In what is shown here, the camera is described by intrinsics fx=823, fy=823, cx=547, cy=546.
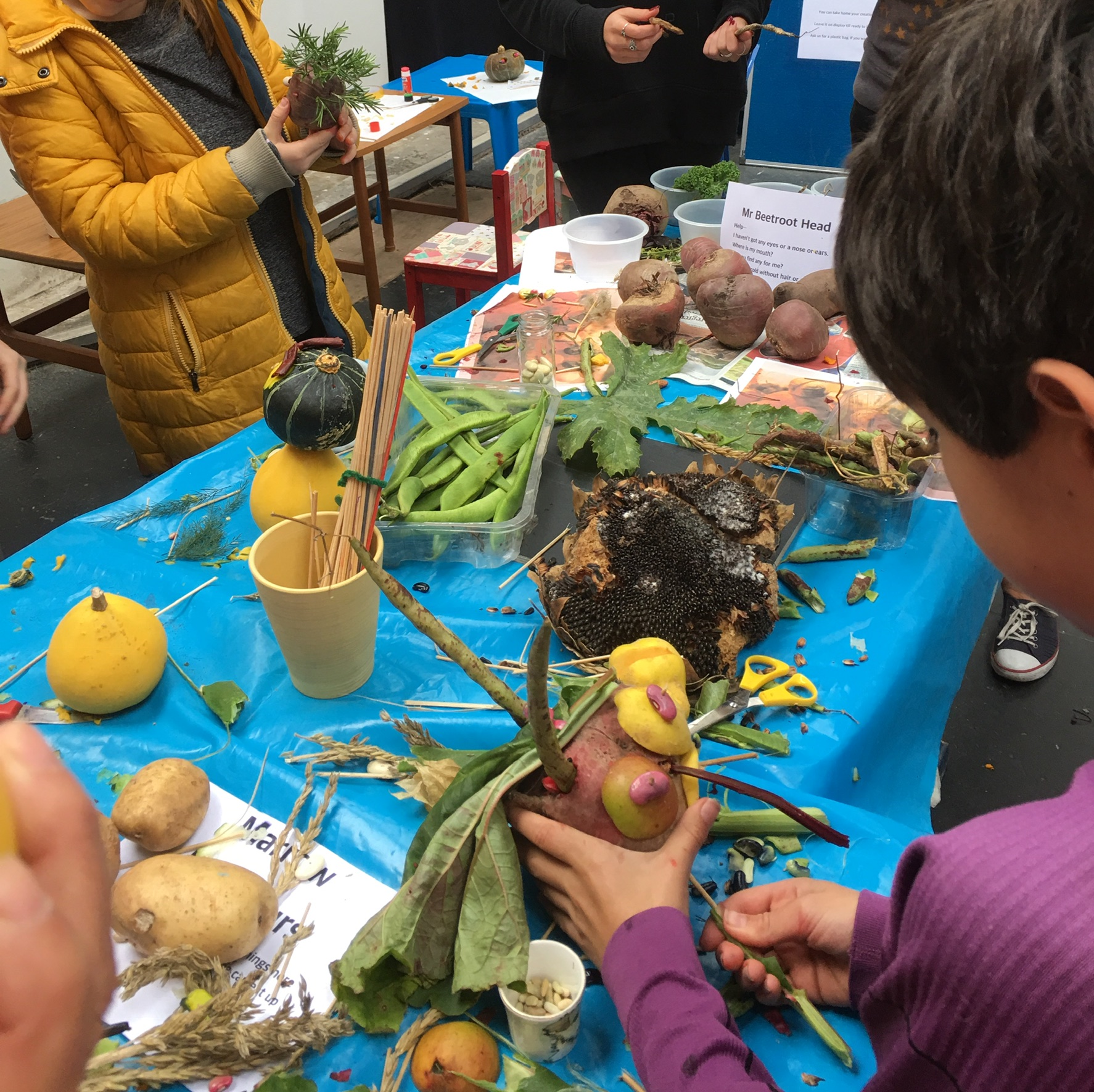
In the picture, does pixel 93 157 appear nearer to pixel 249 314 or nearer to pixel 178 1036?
pixel 249 314

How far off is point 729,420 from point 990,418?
1.27 metres

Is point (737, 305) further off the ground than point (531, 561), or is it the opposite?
point (737, 305)

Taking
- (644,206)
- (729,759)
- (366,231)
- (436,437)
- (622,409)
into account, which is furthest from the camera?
(366,231)

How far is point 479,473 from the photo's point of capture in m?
1.59

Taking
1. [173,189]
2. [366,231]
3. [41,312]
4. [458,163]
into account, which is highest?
[173,189]

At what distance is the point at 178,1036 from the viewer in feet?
2.67

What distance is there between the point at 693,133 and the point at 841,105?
7.82 ft

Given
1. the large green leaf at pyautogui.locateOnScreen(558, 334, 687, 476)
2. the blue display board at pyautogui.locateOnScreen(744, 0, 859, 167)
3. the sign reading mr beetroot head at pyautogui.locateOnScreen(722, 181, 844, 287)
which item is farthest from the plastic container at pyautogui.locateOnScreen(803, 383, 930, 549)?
the blue display board at pyautogui.locateOnScreen(744, 0, 859, 167)

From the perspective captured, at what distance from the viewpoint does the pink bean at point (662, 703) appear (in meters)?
0.93

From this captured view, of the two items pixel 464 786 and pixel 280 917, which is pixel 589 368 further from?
pixel 280 917

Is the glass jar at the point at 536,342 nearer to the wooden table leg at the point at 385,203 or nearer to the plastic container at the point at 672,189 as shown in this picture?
the plastic container at the point at 672,189

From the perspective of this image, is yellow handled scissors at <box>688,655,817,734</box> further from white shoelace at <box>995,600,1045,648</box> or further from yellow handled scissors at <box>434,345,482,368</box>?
white shoelace at <box>995,600,1045,648</box>

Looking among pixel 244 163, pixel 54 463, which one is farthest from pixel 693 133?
pixel 54 463

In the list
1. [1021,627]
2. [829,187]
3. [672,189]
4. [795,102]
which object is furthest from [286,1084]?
[795,102]
